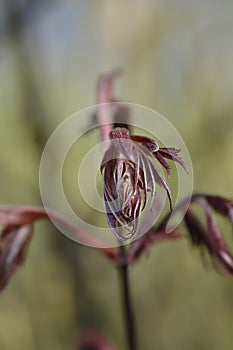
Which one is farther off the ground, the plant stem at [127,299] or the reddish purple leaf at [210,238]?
the reddish purple leaf at [210,238]

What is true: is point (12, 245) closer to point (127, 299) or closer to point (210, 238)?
point (127, 299)

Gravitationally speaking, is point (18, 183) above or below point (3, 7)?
below

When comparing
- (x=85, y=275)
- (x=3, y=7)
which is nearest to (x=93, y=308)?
(x=85, y=275)

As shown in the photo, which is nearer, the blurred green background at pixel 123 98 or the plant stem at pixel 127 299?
the plant stem at pixel 127 299

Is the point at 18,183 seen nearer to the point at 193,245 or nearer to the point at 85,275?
the point at 85,275

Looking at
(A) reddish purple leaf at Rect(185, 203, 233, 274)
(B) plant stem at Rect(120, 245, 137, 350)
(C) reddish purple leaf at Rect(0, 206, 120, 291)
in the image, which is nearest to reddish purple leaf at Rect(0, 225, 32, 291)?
(C) reddish purple leaf at Rect(0, 206, 120, 291)

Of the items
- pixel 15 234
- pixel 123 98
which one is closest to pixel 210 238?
pixel 15 234

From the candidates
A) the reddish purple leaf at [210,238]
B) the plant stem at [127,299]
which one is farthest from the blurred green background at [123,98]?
the reddish purple leaf at [210,238]

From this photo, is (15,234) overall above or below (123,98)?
above

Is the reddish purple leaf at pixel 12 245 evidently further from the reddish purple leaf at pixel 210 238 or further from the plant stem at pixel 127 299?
the reddish purple leaf at pixel 210 238
